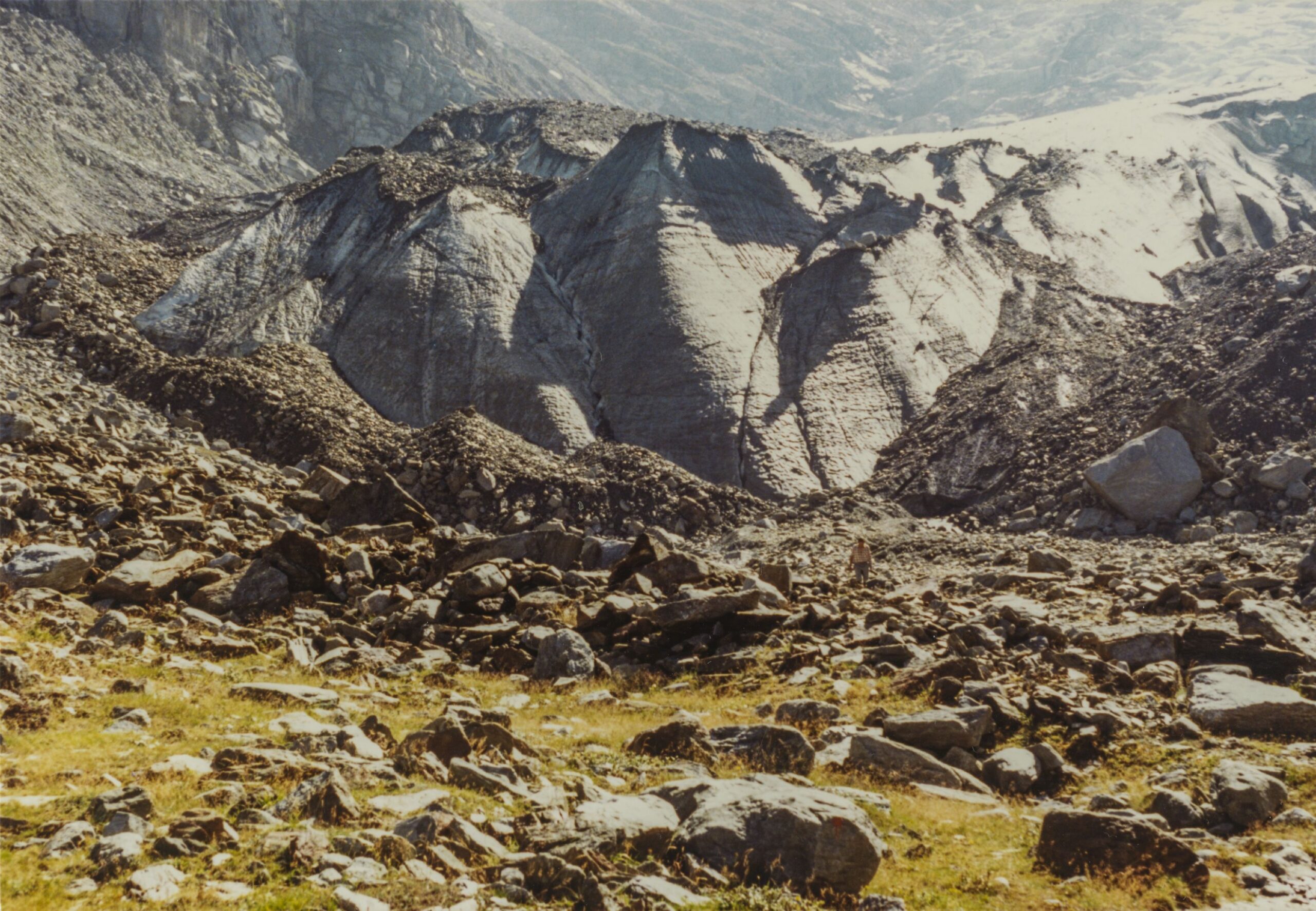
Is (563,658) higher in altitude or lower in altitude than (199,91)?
lower

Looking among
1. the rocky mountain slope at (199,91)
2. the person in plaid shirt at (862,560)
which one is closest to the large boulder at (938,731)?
the person in plaid shirt at (862,560)

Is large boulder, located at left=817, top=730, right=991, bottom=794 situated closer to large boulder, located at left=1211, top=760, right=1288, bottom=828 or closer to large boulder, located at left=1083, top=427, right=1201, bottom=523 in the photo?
large boulder, located at left=1211, top=760, right=1288, bottom=828

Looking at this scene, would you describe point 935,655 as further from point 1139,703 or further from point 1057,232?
point 1057,232

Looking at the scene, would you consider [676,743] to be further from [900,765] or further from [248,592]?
[248,592]

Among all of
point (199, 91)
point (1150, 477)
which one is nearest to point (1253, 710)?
point (1150, 477)

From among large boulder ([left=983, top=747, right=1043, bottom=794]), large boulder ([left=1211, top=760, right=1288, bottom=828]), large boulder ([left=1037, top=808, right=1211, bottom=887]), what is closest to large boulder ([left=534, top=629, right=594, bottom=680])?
large boulder ([left=983, top=747, right=1043, bottom=794])

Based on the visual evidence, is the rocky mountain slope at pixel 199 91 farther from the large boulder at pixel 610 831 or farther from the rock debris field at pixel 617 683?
the large boulder at pixel 610 831
